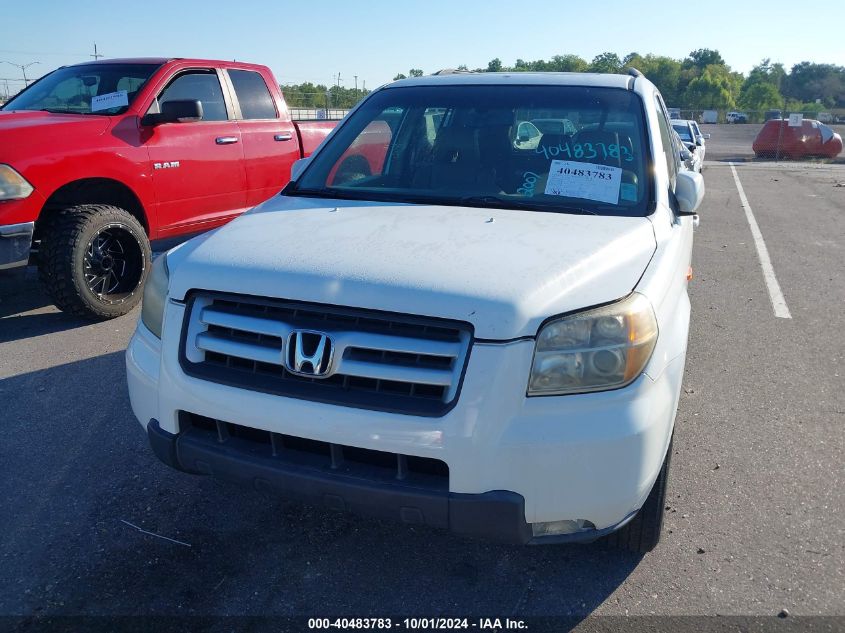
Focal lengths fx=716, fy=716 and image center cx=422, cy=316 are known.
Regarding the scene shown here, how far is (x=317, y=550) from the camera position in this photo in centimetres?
282

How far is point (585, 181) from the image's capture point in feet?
10.4

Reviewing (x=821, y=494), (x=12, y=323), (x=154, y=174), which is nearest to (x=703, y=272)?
(x=821, y=494)

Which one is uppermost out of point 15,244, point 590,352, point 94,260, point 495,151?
point 495,151

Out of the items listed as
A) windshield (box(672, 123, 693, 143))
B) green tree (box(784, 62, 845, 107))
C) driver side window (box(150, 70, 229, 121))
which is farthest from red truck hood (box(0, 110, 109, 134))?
green tree (box(784, 62, 845, 107))

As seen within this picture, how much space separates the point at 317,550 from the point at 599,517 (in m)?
1.17

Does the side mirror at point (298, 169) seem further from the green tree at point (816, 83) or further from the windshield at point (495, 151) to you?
the green tree at point (816, 83)

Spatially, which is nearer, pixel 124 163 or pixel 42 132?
pixel 42 132

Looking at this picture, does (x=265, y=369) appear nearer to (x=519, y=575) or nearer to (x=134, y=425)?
(x=519, y=575)

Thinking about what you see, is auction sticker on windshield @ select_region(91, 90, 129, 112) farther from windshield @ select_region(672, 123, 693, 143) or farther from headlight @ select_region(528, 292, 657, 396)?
windshield @ select_region(672, 123, 693, 143)

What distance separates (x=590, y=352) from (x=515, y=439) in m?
0.36

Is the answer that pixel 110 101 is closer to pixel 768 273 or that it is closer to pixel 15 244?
pixel 15 244

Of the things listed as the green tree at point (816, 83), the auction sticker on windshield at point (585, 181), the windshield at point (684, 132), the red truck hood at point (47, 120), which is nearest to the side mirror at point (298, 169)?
the auction sticker on windshield at point (585, 181)

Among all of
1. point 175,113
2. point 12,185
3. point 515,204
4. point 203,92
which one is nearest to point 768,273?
point 515,204

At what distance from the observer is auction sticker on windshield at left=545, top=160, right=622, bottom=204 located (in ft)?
10.2
